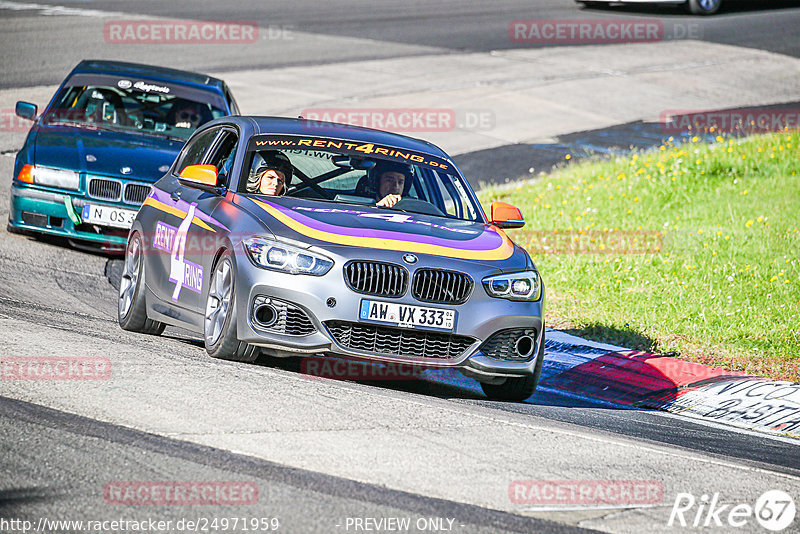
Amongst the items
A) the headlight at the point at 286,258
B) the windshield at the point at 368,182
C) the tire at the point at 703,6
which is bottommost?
the headlight at the point at 286,258

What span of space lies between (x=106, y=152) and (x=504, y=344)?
5710 millimetres

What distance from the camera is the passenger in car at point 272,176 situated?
830 centimetres

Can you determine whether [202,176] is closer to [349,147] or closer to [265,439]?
[349,147]

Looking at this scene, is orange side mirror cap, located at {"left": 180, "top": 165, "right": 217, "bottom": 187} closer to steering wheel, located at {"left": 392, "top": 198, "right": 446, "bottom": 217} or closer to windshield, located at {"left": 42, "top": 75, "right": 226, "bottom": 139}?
steering wheel, located at {"left": 392, "top": 198, "right": 446, "bottom": 217}

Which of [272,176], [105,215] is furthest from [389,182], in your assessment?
[105,215]

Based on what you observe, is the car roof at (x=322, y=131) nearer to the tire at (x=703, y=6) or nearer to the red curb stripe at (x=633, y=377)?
the red curb stripe at (x=633, y=377)

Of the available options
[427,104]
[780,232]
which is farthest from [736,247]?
[427,104]

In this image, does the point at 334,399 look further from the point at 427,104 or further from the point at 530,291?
the point at 427,104

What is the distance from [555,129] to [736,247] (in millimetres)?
8123

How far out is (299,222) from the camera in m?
7.53
